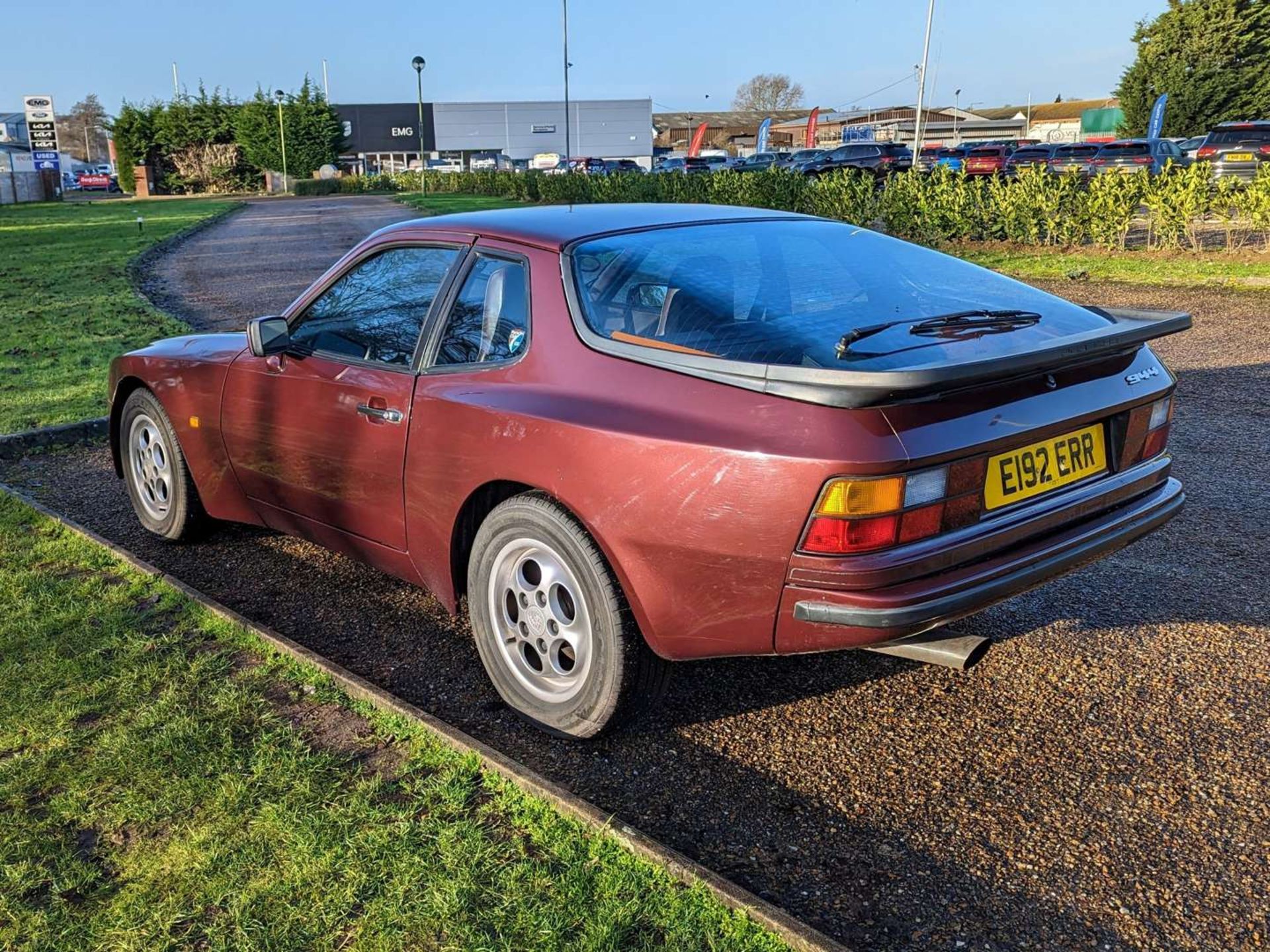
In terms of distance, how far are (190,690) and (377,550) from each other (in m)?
0.77

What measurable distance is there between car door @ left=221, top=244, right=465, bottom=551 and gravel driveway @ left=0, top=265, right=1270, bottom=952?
48cm

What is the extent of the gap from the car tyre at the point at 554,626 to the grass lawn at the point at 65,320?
518 cm

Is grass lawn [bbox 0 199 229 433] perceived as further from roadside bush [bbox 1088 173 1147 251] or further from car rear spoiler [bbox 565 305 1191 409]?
roadside bush [bbox 1088 173 1147 251]

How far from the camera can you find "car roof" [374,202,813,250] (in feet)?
11.0

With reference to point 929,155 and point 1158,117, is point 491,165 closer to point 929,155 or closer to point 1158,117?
point 929,155

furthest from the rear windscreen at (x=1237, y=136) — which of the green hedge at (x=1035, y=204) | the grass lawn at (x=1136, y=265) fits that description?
the grass lawn at (x=1136, y=265)

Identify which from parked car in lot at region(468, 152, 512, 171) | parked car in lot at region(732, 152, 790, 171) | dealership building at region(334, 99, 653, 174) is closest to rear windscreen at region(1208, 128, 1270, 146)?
parked car in lot at region(732, 152, 790, 171)

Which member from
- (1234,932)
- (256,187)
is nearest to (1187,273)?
(1234,932)

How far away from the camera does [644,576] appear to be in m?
2.74

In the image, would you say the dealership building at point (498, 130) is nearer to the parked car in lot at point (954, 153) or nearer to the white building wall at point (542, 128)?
the white building wall at point (542, 128)

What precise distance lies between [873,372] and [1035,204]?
1524cm

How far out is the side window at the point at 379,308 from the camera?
3.61 m

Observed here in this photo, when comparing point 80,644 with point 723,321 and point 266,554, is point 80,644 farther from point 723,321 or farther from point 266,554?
point 723,321

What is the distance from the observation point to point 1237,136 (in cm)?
2456
